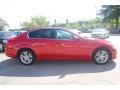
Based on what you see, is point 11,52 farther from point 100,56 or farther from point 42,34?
point 100,56

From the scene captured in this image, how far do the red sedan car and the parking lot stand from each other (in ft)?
1.04

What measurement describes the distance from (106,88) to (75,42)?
3.41m

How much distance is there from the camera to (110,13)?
5897 cm

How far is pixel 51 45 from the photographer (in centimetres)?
975

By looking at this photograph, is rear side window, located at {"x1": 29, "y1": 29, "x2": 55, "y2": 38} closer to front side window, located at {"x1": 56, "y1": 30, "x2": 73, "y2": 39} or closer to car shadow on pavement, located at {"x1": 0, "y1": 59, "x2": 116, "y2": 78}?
front side window, located at {"x1": 56, "y1": 30, "x2": 73, "y2": 39}

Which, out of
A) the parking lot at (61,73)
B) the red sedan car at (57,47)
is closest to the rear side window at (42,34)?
the red sedan car at (57,47)

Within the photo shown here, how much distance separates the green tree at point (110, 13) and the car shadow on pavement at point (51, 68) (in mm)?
48466

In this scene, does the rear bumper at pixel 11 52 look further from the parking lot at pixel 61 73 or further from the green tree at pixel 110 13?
the green tree at pixel 110 13

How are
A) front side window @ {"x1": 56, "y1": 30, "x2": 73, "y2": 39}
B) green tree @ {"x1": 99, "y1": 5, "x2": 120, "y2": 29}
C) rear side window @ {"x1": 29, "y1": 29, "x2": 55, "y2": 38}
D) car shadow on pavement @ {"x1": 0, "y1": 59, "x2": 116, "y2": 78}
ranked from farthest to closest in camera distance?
green tree @ {"x1": 99, "y1": 5, "x2": 120, "y2": 29} → rear side window @ {"x1": 29, "y1": 29, "x2": 55, "y2": 38} → front side window @ {"x1": 56, "y1": 30, "x2": 73, "y2": 39} → car shadow on pavement @ {"x1": 0, "y1": 59, "x2": 116, "y2": 78}

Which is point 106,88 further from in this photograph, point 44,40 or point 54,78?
→ point 44,40

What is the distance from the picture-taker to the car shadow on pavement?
857 centimetres

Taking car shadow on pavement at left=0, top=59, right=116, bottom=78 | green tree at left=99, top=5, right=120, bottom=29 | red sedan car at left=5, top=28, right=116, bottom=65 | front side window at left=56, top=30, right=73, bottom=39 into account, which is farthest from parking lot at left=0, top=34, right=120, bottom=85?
green tree at left=99, top=5, right=120, bottom=29

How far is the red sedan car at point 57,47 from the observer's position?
31.5 ft

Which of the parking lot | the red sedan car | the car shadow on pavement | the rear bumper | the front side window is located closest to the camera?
the parking lot
